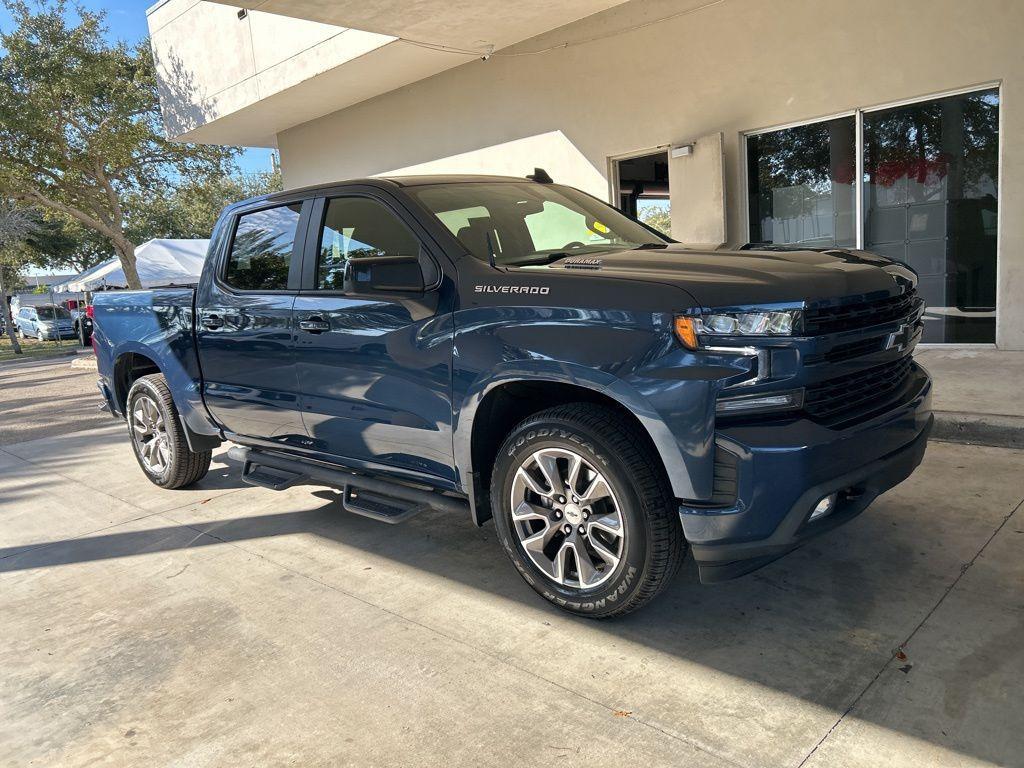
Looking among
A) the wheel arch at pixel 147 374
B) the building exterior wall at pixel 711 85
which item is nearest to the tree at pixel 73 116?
the building exterior wall at pixel 711 85

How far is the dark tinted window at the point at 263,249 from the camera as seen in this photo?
4375mm

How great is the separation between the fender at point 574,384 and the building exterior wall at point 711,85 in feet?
21.8

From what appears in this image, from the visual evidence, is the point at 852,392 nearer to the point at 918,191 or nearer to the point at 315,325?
the point at 315,325

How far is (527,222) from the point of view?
402cm

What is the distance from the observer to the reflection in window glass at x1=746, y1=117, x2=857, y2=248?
865 centimetres

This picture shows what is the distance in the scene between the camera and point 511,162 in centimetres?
1187

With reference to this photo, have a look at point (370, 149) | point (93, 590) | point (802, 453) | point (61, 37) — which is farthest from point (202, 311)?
point (61, 37)

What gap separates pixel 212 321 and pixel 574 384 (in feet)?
8.97

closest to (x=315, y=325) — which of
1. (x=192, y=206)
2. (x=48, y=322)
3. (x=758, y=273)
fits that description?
(x=758, y=273)

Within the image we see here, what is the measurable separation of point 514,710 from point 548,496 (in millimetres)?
874

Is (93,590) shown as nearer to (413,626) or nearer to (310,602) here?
(310,602)

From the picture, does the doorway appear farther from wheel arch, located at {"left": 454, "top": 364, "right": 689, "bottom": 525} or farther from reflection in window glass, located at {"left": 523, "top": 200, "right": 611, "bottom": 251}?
wheel arch, located at {"left": 454, "top": 364, "right": 689, "bottom": 525}

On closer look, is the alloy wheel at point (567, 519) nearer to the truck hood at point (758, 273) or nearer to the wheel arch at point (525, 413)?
the wheel arch at point (525, 413)

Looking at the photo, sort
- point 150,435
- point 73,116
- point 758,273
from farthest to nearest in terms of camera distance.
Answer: point 73,116 < point 150,435 < point 758,273
